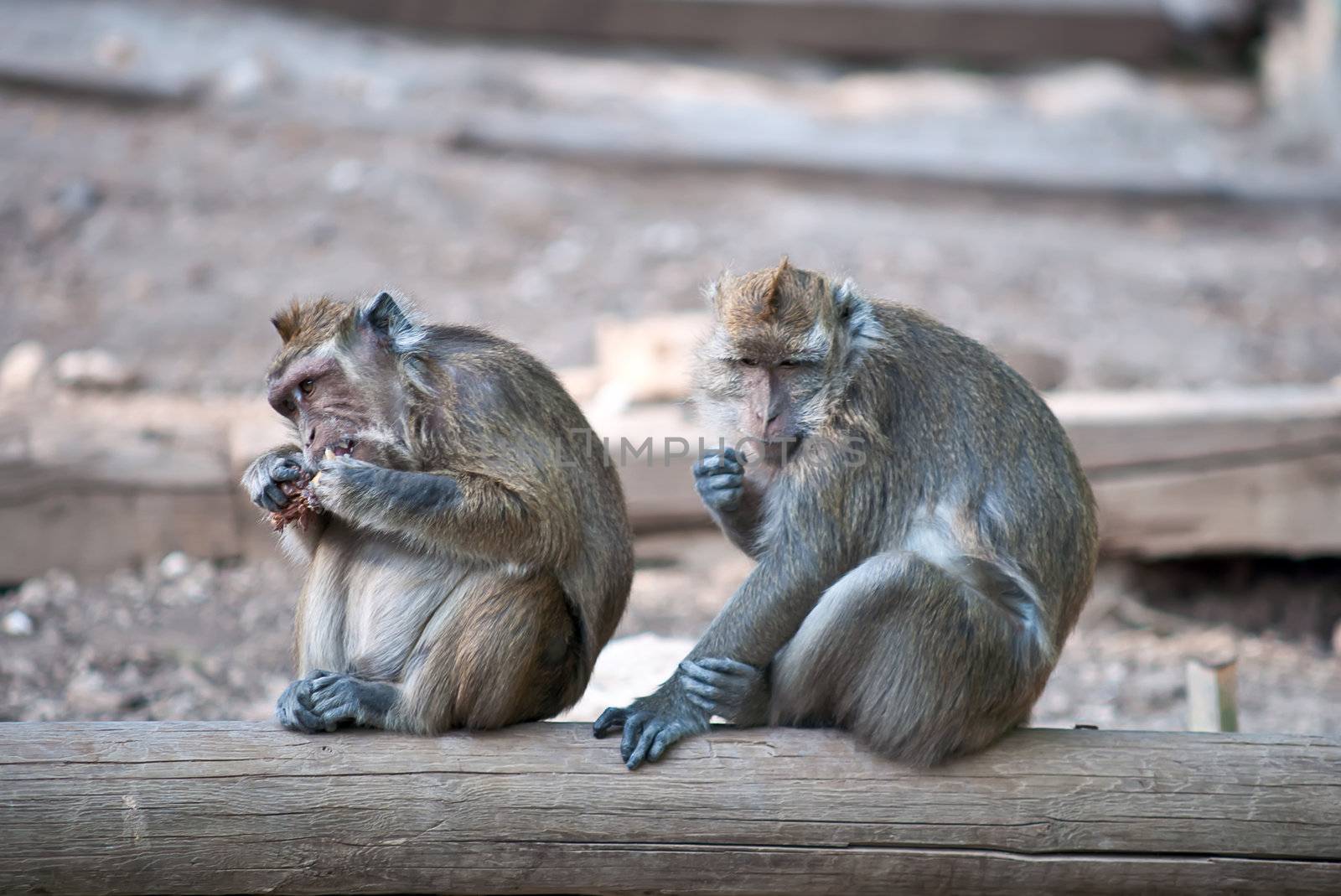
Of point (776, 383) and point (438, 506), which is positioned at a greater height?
point (776, 383)

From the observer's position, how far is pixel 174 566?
784 centimetres

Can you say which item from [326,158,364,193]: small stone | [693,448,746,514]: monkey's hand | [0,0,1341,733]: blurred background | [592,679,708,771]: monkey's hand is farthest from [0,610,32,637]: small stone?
[326,158,364,193]: small stone

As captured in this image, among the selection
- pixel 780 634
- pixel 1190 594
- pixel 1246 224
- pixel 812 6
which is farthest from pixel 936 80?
pixel 780 634

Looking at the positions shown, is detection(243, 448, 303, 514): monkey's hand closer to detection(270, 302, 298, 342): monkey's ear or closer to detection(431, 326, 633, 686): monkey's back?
detection(270, 302, 298, 342): monkey's ear

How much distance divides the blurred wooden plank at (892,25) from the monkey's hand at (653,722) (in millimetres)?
13161

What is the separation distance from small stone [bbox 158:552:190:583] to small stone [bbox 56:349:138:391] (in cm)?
174

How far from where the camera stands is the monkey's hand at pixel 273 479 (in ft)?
14.8

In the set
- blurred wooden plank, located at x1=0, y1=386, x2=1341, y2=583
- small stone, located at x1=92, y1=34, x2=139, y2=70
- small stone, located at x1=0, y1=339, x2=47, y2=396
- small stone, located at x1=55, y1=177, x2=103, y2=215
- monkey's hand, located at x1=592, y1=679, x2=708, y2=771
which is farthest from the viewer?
small stone, located at x1=92, y1=34, x2=139, y2=70

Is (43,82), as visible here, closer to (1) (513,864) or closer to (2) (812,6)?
(2) (812,6)

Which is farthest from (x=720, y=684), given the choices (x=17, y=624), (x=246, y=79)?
(x=246, y=79)

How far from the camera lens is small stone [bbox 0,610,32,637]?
273 inches

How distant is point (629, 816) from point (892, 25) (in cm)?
1410

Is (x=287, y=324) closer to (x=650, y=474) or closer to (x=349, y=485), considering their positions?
(x=349, y=485)

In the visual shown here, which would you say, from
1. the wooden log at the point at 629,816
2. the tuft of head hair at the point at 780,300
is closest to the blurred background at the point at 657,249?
the tuft of head hair at the point at 780,300
